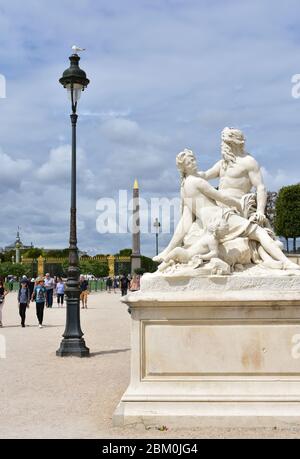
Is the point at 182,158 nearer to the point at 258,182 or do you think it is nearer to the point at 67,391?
the point at 258,182

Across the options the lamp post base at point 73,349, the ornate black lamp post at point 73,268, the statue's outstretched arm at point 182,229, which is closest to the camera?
the statue's outstretched arm at point 182,229

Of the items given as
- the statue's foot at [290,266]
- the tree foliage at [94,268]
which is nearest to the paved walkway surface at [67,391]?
the statue's foot at [290,266]

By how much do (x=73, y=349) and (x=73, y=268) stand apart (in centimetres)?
161

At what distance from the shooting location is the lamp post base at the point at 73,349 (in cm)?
1176

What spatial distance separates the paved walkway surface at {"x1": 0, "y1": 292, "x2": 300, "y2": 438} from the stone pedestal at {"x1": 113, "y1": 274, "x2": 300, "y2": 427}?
310 mm

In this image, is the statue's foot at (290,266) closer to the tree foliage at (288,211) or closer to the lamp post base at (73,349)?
the lamp post base at (73,349)

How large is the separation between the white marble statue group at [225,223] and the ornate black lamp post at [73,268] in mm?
5301

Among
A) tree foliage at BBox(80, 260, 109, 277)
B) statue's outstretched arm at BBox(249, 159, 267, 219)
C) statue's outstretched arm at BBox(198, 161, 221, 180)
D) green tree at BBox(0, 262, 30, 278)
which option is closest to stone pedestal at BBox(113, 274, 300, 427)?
statue's outstretched arm at BBox(249, 159, 267, 219)

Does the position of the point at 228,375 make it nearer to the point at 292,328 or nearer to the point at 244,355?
the point at 244,355

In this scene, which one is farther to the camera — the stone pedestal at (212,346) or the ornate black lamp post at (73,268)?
the ornate black lamp post at (73,268)

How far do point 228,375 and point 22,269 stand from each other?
177 feet

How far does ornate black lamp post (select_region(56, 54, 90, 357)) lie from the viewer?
1186 centimetres

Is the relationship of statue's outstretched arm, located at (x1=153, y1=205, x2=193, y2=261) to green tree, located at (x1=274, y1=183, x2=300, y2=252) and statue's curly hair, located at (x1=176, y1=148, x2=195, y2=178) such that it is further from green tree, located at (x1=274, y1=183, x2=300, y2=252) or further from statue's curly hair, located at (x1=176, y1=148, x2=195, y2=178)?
green tree, located at (x1=274, y1=183, x2=300, y2=252)

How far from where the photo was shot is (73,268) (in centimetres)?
1247
